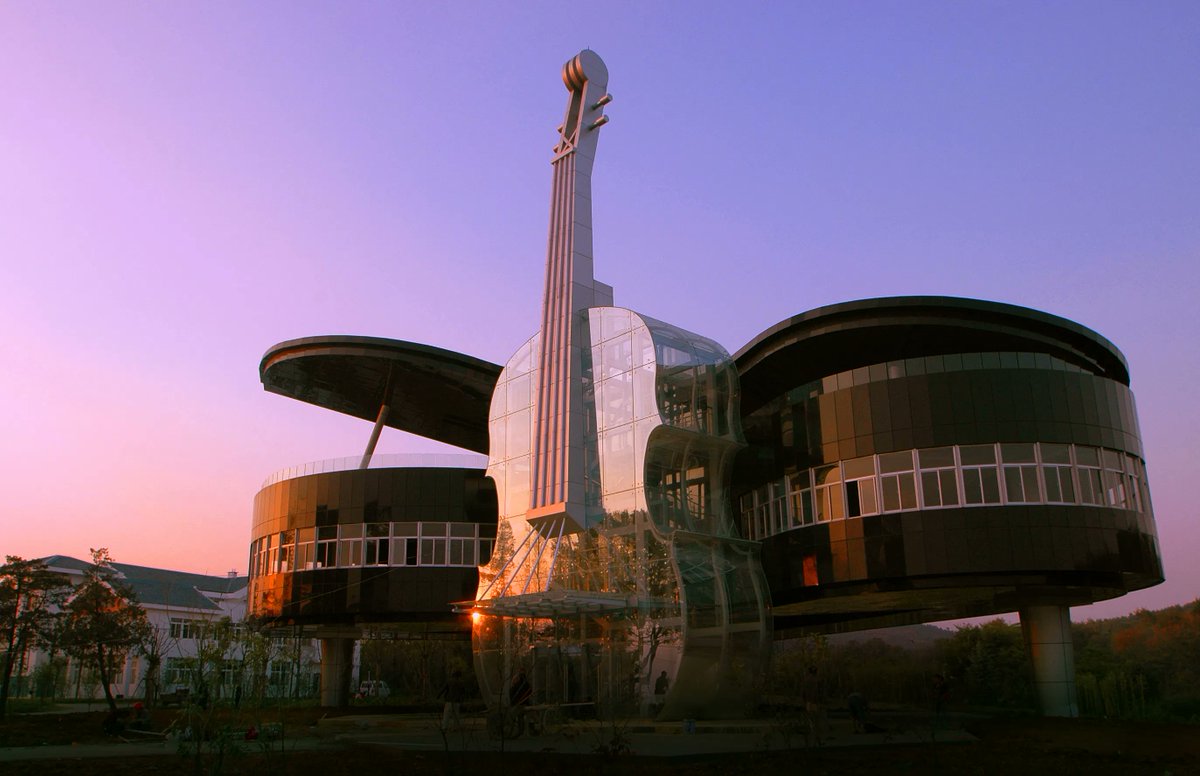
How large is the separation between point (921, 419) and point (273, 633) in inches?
1300

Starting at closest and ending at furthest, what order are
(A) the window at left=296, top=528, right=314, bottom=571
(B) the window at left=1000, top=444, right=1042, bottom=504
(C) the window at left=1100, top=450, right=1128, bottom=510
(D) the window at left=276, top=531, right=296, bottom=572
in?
(B) the window at left=1000, top=444, right=1042, bottom=504 < (C) the window at left=1100, top=450, right=1128, bottom=510 < (A) the window at left=296, top=528, right=314, bottom=571 < (D) the window at left=276, top=531, right=296, bottom=572

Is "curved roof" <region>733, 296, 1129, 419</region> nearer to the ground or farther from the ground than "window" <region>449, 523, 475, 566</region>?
farther from the ground

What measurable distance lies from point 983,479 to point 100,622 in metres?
36.9

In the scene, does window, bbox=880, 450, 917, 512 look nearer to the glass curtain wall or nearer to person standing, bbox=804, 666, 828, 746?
the glass curtain wall

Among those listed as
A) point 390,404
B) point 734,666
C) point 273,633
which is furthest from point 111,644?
point 734,666

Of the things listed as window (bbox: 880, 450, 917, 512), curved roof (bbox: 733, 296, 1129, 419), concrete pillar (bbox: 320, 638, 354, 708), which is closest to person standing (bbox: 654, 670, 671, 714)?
window (bbox: 880, 450, 917, 512)

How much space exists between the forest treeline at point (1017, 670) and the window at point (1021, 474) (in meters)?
7.47

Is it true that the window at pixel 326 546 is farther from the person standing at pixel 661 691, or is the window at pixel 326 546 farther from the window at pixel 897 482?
the window at pixel 897 482

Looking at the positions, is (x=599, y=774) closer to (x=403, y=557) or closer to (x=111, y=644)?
(x=403, y=557)

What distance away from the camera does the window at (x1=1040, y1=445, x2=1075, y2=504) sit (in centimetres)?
3006

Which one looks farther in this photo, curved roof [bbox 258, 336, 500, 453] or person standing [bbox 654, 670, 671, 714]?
curved roof [bbox 258, 336, 500, 453]

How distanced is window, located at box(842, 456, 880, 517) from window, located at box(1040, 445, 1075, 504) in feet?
17.1

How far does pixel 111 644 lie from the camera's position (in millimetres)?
43094

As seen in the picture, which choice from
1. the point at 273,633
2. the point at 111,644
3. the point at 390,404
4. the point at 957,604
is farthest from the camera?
the point at 390,404
